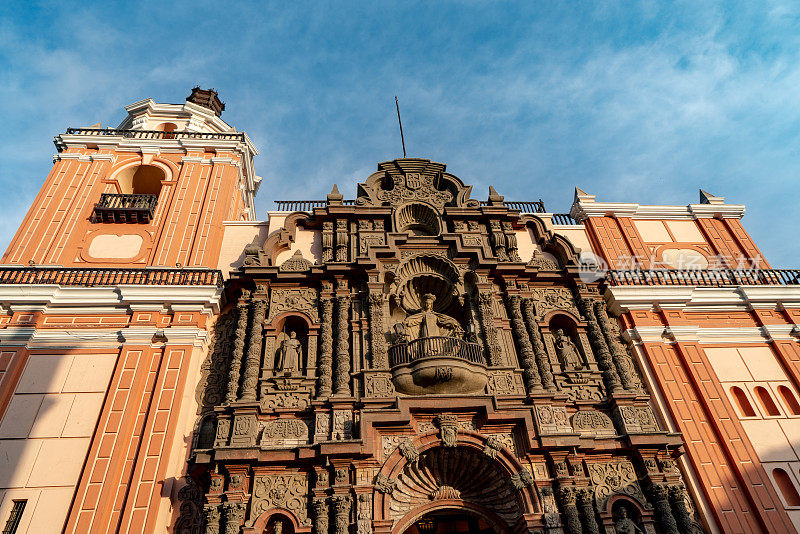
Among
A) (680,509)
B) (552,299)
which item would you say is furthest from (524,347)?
(680,509)

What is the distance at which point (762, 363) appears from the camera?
14.3 m

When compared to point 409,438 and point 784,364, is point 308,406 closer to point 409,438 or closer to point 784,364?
point 409,438

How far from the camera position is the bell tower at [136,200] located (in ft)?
49.4

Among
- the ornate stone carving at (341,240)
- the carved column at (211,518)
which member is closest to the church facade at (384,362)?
the carved column at (211,518)

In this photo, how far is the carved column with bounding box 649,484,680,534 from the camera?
10.7 m

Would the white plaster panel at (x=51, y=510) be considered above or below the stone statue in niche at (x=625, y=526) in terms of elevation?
above

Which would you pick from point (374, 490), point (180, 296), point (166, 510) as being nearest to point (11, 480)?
point (166, 510)

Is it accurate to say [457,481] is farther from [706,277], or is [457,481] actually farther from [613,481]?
[706,277]

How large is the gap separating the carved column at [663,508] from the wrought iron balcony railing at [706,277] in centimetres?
615

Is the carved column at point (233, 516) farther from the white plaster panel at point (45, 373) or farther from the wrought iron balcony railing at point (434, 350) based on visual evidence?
the white plaster panel at point (45, 373)

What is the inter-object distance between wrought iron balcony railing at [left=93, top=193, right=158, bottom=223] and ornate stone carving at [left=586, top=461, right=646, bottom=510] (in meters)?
14.0

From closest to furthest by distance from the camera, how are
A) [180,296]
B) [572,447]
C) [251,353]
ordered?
[572,447], [251,353], [180,296]

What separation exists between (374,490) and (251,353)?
14.4ft

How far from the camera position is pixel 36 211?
51.7 ft
